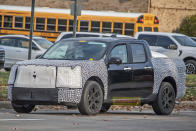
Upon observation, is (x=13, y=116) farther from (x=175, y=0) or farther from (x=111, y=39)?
(x=175, y=0)

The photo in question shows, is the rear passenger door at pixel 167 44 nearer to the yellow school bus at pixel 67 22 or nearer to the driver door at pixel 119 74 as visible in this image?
the yellow school bus at pixel 67 22

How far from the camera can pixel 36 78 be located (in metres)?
12.9

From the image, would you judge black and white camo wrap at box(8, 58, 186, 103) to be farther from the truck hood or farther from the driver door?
the driver door

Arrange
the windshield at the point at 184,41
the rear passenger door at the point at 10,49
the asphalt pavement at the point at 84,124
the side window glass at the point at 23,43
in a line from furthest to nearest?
the side window glass at the point at 23,43 < the rear passenger door at the point at 10,49 < the windshield at the point at 184,41 < the asphalt pavement at the point at 84,124

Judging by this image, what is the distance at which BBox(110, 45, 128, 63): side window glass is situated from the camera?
14.0 metres

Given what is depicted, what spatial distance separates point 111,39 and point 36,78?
2.07 meters

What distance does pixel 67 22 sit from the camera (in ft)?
133

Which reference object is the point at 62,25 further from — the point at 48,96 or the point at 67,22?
the point at 48,96

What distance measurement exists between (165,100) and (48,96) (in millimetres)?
2966

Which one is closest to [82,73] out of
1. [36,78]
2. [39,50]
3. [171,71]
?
[36,78]

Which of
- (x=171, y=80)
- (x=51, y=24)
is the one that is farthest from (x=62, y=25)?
(x=171, y=80)

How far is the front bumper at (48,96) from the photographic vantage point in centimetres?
1264

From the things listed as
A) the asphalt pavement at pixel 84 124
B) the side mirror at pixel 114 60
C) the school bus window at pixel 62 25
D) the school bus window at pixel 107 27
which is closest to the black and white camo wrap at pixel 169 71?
the side mirror at pixel 114 60

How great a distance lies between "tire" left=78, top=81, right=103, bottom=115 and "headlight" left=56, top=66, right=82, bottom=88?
0.20 metres
